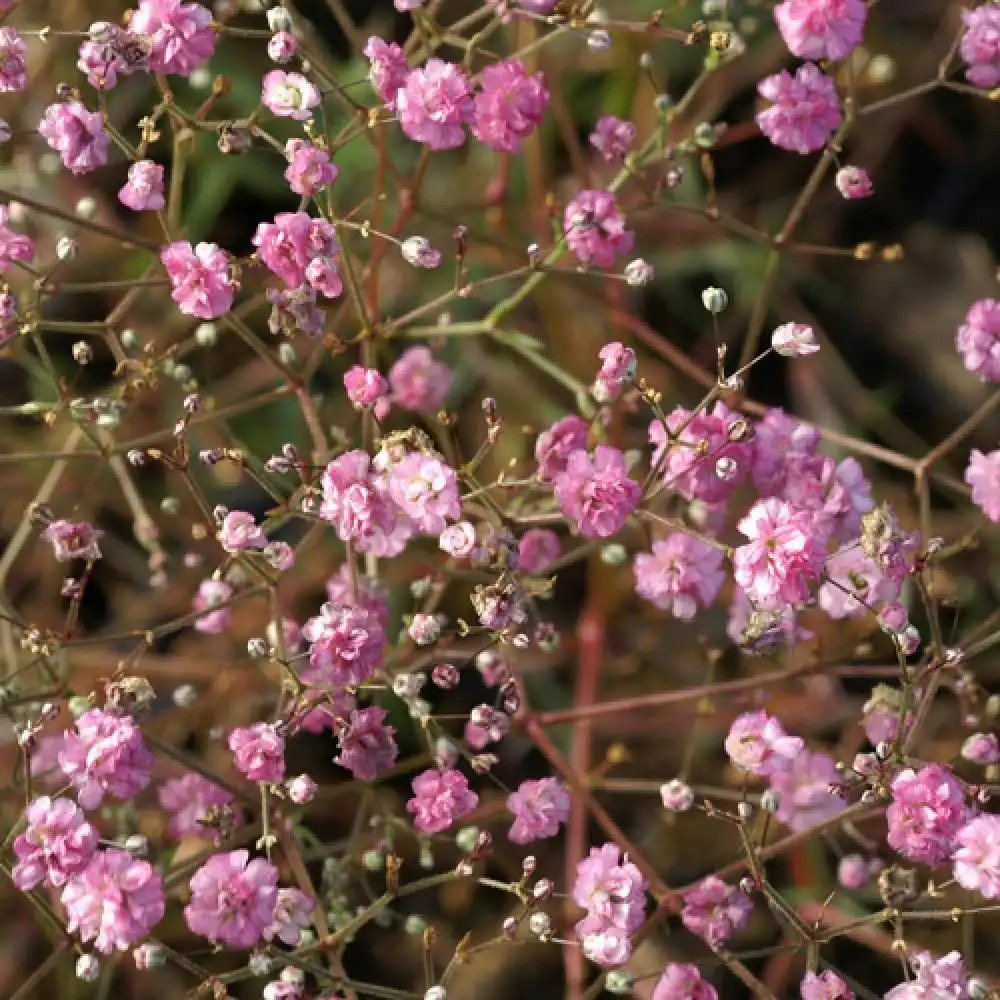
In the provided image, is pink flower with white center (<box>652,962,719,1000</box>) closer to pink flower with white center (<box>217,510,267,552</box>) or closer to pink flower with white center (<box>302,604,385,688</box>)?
pink flower with white center (<box>302,604,385,688</box>)

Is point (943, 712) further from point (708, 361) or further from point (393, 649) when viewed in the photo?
point (393, 649)

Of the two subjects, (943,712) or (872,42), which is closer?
(943,712)

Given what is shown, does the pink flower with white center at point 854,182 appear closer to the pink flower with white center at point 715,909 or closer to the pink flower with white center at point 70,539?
the pink flower with white center at point 715,909

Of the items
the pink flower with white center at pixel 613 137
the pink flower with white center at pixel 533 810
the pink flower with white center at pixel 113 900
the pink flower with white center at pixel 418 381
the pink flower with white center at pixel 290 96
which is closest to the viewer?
the pink flower with white center at pixel 113 900

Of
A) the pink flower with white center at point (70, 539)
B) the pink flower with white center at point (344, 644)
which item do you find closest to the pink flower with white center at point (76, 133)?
the pink flower with white center at point (70, 539)

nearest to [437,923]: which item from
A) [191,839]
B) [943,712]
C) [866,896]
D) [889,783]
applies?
[191,839]

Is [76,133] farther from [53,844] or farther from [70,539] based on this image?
[53,844]
